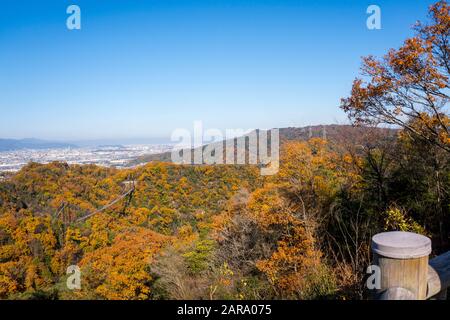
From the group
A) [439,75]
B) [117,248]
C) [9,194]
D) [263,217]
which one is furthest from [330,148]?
[9,194]

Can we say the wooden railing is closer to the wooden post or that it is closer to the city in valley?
the wooden post

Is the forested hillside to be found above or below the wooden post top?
Result: below

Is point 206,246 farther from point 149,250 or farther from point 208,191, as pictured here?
point 208,191

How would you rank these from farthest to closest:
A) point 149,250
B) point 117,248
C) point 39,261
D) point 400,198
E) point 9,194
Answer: point 9,194
point 39,261
point 117,248
point 149,250
point 400,198

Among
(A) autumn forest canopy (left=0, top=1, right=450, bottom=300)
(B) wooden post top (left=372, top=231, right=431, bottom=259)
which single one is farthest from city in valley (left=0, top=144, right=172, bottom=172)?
(B) wooden post top (left=372, top=231, right=431, bottom=259)

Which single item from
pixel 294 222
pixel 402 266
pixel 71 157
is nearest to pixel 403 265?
pixel 402 266

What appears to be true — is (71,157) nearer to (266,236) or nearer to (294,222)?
(266,236)

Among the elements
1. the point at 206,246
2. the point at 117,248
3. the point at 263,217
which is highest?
the point at 263,217
